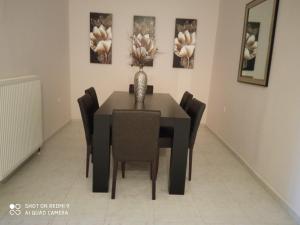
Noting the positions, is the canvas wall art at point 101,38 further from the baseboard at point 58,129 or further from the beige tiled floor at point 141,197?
the beige tiled floor at point 141,197

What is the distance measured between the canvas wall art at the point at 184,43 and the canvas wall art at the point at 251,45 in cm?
151

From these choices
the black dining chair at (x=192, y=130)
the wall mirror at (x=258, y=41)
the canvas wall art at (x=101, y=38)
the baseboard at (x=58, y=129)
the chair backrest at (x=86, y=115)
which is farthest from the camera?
the canvas wall art at (x=101, y=38)

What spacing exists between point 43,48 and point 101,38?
1.42 metres

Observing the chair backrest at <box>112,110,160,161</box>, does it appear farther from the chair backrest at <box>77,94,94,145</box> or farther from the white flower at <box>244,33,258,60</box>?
the white flower at <box>244,33,258,60</box>

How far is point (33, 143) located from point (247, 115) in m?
2.62

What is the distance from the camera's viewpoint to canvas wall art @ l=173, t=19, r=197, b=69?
450cm

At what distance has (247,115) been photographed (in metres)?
3.02

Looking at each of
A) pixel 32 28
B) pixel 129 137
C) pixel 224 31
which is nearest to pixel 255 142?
pixel 129 137

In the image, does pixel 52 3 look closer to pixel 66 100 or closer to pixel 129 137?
pixel 66 100

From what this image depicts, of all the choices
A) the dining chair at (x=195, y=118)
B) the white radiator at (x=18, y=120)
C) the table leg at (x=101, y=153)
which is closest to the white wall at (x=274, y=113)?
the dining chair at (x=195, y=118)

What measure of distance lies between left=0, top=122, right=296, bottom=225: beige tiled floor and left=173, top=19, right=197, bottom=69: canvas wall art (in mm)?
2276

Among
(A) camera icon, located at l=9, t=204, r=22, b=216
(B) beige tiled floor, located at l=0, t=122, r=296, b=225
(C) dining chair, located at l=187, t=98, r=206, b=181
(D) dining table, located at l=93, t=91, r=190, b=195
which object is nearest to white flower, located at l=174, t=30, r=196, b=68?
(C) dining chair, located at l=187, t=98, r=206, b=181

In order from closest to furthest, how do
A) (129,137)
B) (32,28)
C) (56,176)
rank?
(129,137), (56,176), (32,28)

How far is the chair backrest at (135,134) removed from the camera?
1933mm
